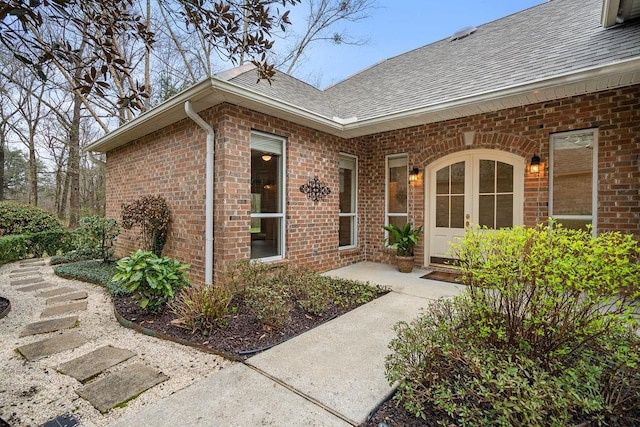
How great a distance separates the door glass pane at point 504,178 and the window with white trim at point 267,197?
3869mm

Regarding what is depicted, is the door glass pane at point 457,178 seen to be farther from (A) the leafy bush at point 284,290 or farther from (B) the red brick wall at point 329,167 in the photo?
(A) the leafy bush at point 284,290

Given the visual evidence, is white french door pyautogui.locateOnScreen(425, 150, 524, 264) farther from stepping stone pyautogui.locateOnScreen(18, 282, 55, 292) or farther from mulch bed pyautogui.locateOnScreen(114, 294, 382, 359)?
stepping stone pyautogui.locateOnScreen(18, 282, 55, 292)

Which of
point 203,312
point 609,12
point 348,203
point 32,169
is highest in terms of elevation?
point 609,12

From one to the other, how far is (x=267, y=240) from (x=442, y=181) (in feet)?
12.1

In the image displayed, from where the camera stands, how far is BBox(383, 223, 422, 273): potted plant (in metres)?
5.62

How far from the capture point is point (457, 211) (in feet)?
18.6

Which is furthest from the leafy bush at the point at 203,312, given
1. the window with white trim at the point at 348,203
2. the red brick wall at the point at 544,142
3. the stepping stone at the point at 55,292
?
the red brick wall at the point at 544,142

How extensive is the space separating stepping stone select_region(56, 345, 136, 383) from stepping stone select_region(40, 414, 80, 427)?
1.47ft

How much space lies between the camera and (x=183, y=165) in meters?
4.83

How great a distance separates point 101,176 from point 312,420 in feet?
56.2

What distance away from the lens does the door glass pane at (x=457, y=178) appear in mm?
5594

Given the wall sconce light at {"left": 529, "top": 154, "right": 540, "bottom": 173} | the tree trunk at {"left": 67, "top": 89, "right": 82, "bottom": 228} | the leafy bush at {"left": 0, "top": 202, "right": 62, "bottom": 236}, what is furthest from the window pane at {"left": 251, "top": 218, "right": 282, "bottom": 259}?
the tree trunk at {"left": 67, "top": 89, "right": 82, "bottom": 228}

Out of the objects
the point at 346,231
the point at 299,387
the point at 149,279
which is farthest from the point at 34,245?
the point at 299,387

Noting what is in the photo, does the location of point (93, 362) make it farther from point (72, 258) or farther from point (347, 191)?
point (72, 258)
